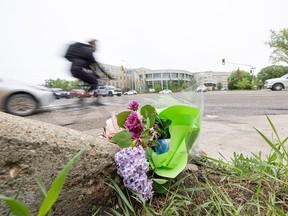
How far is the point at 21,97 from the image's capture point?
4.41 meters

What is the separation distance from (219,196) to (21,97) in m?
4.81

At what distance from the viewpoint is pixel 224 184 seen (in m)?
0.95

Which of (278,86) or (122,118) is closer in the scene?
(122,118)

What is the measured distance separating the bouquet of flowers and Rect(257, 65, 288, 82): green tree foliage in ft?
169

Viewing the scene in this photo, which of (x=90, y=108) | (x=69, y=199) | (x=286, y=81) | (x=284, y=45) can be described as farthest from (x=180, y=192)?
(x=284, y=45)

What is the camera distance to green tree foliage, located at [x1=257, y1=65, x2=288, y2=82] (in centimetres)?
4250

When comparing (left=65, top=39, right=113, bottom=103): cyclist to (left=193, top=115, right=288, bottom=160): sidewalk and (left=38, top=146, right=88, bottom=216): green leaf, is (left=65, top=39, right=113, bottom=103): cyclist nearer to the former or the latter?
(left=193, top=115, right=288, bottom=160): sidewalk

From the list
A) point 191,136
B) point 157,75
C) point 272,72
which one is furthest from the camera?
point 157,75

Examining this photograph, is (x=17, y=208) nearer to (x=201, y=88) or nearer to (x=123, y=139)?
(x=123, y=139)

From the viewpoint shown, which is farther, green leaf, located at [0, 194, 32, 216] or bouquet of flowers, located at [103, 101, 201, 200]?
bouquet of flowers, located at [103, 101, 201, 200]

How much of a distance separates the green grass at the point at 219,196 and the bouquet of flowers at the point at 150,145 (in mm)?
70

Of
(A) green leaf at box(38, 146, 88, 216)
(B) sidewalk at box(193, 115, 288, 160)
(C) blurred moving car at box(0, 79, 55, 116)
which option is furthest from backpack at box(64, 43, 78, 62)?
(A) green leaf at box(38, 146, 88, 216)

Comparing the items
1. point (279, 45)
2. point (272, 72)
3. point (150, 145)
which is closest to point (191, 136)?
point (150, 145)

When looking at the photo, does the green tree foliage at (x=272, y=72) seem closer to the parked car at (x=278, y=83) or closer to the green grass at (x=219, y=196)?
the parked car at (x=278, y=83)
